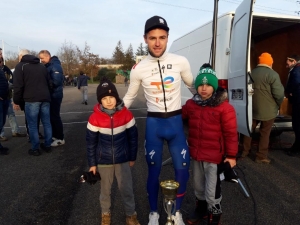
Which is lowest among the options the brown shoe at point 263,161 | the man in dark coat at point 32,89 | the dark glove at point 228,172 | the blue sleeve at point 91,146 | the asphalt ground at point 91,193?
the asphalt ground at point 91,193

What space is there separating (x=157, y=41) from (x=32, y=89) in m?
3.39

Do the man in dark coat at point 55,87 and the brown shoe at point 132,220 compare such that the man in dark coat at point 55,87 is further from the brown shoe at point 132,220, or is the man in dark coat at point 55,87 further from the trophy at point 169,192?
the trophy at point 169,192

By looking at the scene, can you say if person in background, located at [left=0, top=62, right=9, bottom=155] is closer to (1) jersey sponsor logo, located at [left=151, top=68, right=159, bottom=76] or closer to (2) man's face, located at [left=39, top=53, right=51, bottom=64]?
(2) man's face, located at [left=39, top=53, right=51, bottom=64]

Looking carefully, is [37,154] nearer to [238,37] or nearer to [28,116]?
[28,116]

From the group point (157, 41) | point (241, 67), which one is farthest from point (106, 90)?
point (241, 67)

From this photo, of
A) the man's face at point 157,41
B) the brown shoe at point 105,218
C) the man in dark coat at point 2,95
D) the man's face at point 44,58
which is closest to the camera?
the man's face at point 157,41

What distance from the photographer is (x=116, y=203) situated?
3.29m

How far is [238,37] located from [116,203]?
10.00 feet

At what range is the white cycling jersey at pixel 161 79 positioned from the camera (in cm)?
260

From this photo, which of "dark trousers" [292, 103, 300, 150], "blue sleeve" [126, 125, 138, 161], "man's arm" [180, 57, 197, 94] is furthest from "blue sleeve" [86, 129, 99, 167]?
"dark trousers" [292, 103, 300, 150]

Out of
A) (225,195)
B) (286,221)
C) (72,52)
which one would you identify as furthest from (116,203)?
(72,52)

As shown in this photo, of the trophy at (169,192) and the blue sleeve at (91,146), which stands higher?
the blue sleeve at (91,146)

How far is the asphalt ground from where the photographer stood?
9.70ft

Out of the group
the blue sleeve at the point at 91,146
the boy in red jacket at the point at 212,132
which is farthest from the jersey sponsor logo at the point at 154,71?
the blue sleeve at the point at 91,146
